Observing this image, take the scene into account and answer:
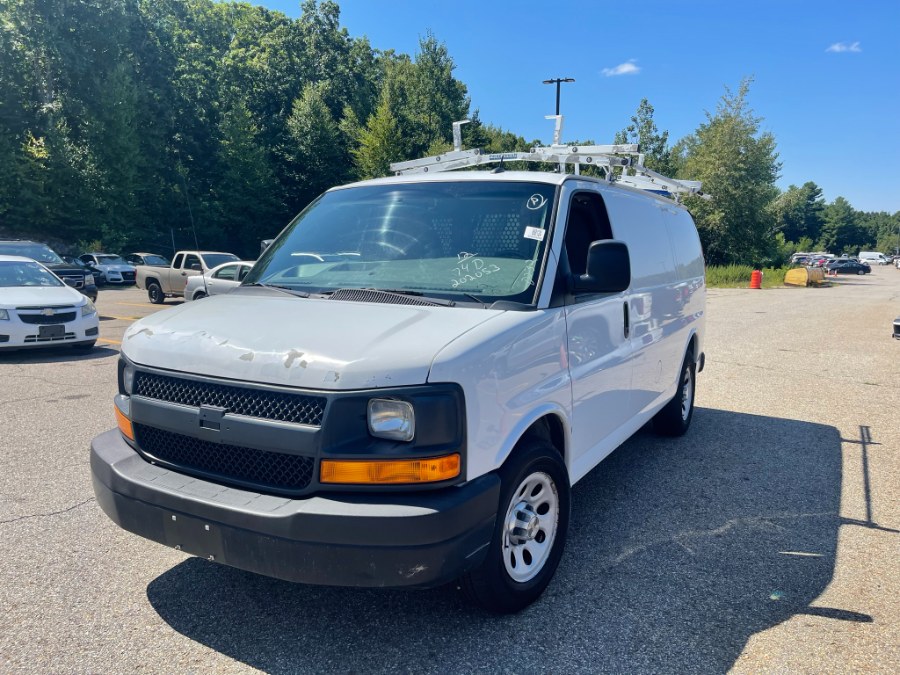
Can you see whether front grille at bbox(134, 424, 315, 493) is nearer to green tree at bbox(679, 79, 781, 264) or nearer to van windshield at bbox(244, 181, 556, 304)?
van windshield at bbox(244, 181, 556, 304)

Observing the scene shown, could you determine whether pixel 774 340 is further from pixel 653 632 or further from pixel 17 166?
pixel 17 166

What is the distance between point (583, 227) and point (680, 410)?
2.82m

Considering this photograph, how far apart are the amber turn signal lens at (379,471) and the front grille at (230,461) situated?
0.30 ft

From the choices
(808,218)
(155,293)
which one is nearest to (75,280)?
(155,293)

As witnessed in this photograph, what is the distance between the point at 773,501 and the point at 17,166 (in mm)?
37806

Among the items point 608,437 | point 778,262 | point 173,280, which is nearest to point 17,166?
point 173,280

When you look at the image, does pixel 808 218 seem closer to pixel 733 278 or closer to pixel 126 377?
pixel 733 278

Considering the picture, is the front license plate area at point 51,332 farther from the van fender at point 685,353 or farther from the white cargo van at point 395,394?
the van fender at point 685,353

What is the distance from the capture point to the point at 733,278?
34.6m

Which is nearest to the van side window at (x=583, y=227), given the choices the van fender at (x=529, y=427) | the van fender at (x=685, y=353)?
the van fender at (x=529, y=427)

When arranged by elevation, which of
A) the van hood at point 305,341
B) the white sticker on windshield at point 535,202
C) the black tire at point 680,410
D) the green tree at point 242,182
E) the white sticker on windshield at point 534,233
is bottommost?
the black tire at point 680,410

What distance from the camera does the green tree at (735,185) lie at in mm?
36000

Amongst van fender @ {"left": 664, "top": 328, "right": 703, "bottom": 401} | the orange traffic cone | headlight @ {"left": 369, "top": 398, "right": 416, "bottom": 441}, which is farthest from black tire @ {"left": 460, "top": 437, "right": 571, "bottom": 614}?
→ the orange traffic cone

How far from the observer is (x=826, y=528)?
4.10 meters
